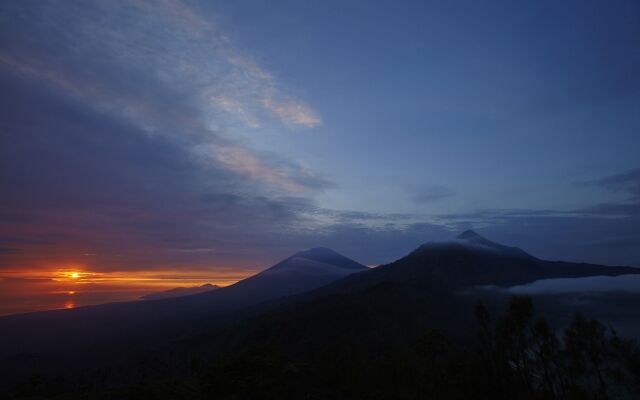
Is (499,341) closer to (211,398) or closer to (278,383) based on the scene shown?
(278,383)

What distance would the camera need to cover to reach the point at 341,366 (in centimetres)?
15800

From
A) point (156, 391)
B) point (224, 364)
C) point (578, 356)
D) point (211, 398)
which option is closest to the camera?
point (211, 398)

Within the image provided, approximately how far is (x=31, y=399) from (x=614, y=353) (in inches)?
7057

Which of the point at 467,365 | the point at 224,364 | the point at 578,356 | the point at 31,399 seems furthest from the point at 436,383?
the point at 31,399

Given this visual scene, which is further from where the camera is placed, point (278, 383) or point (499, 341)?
point (499, 341)

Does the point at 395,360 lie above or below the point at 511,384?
above

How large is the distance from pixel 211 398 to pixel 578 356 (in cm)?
10549

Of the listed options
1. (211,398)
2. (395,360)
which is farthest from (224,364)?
(395,360)

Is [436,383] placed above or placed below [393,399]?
above

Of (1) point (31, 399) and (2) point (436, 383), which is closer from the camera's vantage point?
(2) point (436, 383)

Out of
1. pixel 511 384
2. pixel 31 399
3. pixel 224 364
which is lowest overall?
pixel 511 384

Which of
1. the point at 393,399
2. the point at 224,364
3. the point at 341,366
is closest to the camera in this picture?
the point at 224,364

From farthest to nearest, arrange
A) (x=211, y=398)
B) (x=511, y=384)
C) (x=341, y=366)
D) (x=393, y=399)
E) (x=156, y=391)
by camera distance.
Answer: (x=341, y=366) → (x=511, y=384) → (x=393, y=399) → (x=156, y=391) → (x=211, y=398)

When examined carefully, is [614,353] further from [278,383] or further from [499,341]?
[278,383]
